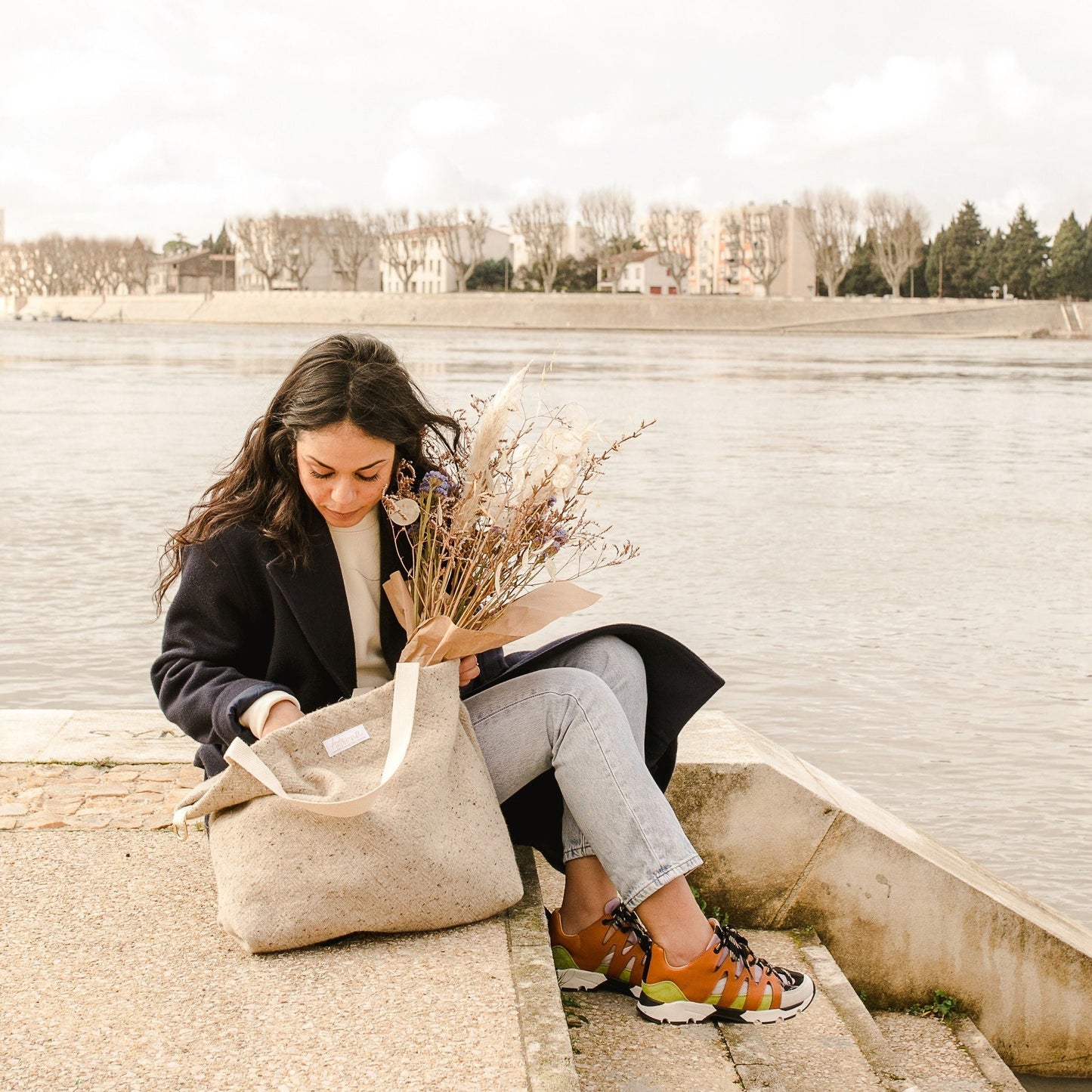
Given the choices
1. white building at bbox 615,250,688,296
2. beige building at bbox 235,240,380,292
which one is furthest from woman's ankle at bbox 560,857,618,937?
beige building at bbox 235,240,380,292

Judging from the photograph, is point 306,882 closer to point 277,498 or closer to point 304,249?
point 277,498

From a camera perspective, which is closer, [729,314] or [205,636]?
[205,636]

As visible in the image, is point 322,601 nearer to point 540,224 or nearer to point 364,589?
point 364,589

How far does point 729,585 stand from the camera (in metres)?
7.61

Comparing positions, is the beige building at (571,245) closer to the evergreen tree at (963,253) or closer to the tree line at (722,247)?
the tree line at (722,247)

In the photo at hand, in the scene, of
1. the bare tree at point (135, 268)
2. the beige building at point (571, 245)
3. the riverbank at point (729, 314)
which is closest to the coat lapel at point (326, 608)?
the riverbank at point (729, 314)

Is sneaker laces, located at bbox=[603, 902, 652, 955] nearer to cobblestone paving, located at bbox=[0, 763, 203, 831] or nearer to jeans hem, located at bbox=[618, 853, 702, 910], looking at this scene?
jeans hem, located at bbox=[618, 853, 702, 910]

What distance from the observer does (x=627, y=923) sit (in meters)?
2.38

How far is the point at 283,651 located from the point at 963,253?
8408 cm

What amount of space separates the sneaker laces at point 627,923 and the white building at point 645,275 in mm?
100102

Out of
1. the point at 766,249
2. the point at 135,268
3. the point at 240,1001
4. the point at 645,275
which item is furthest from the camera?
the point at 135,268

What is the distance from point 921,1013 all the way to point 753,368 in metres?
30.5

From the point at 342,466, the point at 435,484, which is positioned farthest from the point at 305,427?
the point at 435,484

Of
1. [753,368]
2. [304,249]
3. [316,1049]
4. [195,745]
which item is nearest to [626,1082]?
[316,1049]
